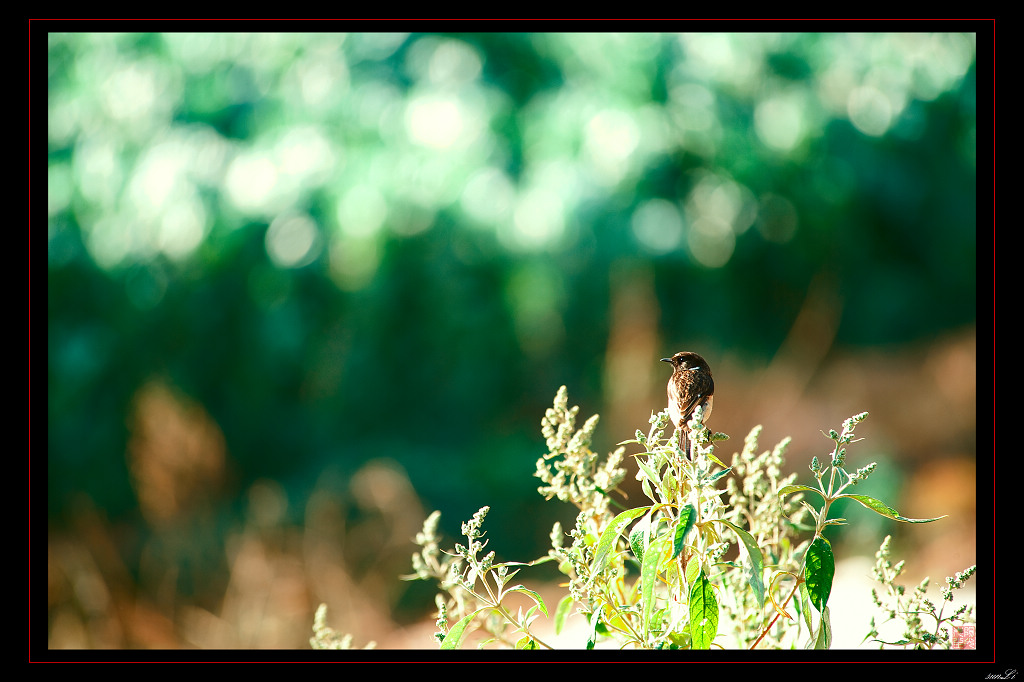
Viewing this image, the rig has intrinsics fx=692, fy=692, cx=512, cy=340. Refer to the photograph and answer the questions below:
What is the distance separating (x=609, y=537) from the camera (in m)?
0.66

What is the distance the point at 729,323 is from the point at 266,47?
219 cm

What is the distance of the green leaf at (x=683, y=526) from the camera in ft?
1.90

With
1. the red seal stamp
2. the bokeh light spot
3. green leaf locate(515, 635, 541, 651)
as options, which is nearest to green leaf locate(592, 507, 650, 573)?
green leaf locate(515, 635, 541, 651)

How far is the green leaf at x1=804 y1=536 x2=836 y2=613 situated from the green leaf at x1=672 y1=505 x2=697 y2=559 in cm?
13

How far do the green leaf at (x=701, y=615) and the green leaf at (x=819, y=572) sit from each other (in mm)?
94

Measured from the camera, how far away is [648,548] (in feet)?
2.08

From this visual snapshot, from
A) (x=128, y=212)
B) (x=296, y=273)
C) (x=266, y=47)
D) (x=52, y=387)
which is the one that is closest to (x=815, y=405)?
(x=296, y=273)

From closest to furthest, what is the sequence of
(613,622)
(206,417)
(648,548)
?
(648,548) < (613,622) < (206,417)

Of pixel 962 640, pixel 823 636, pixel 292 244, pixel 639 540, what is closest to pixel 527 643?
pixel 639 540

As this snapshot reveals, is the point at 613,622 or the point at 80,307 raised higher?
the point at 80,307

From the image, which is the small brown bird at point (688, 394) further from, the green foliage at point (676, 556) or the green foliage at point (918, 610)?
the green foliage at point (918, 610)

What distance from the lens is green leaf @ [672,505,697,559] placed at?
0.58 metres

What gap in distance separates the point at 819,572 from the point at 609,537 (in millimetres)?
195
